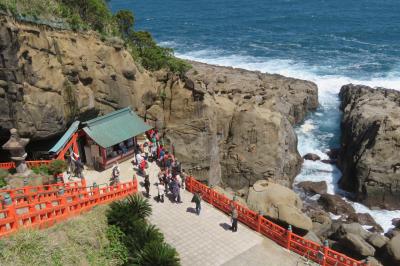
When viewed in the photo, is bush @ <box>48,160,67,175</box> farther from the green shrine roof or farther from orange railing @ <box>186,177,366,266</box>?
orange railing @ <box>186,177,366,266</box>

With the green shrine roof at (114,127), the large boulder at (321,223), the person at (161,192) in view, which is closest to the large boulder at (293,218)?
the person at (161,192)

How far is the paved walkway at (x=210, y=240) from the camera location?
80.0ft

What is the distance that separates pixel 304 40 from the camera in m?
102

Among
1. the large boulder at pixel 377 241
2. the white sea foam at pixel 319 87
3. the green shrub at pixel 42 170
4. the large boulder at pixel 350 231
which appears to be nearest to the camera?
the green shrub at pixel 42 170

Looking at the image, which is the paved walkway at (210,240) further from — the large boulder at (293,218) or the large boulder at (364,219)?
the large boulder at (364,219)

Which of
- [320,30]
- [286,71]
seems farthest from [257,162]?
[320,30]

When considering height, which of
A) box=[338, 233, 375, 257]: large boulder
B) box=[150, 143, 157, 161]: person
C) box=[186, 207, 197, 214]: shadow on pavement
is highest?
box=[150, 143, 157, 161]: person

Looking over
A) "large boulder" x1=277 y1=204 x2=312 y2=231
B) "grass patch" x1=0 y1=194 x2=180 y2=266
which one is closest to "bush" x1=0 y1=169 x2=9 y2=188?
"grass patch" x1=0 y1=194 x2=180 y2=266

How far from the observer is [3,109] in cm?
2956

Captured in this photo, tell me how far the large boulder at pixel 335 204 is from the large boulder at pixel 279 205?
15832 mm

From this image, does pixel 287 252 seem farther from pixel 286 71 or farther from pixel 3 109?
pixel 286 71

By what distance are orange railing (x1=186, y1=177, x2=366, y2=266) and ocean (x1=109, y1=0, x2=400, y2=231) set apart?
24.8m

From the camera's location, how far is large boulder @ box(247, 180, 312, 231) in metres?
28.7

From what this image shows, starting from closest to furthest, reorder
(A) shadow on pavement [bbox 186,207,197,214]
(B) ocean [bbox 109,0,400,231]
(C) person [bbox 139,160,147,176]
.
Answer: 1. (A) shadow on pavement [bbox 186,207,197,214]
2. (C) person [bbox 139,160,147,176]
3. (B) ocean [bbox 109,0,400,231]
